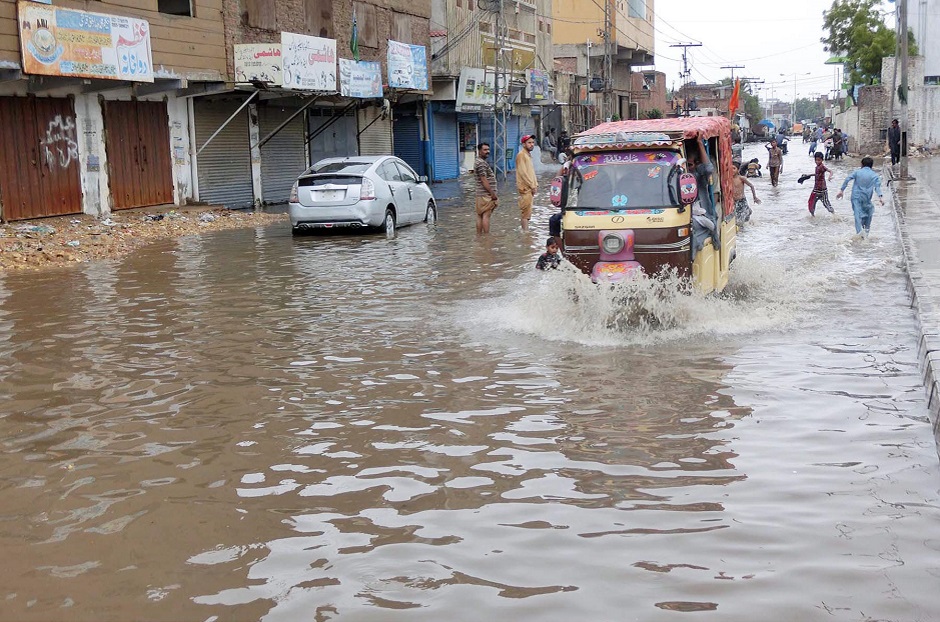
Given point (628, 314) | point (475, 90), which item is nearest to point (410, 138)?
point (475, 90)

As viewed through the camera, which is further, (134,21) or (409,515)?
(134,21)

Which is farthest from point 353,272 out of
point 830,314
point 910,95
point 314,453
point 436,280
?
point 910,95

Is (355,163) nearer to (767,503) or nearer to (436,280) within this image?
(436,280)

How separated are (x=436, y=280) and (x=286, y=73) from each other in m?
13.6

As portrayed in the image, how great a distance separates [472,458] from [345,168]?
13.8 meters

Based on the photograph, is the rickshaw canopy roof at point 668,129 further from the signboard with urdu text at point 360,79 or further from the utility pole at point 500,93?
the utility pole at point 500,93

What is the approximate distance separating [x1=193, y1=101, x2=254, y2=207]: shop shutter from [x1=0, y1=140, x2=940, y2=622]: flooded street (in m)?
13.9

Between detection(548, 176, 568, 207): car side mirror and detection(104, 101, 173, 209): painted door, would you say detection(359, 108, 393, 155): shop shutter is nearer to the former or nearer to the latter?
detection(104, 101, 173, 209): painted door

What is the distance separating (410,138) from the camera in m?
39.5

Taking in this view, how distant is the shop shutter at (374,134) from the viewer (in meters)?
34.9

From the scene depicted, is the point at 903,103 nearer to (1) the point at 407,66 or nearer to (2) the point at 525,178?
(1) the point at 407,66

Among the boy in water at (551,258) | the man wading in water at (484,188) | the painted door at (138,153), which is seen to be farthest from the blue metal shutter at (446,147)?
the boy in water at (551,258)

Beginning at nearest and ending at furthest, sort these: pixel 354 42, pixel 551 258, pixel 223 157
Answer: pixel 551 258, pixel 223 157, pixel 354 42

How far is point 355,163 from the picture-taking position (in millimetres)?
19281
